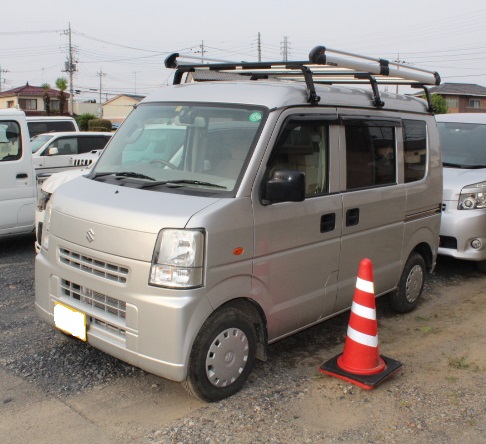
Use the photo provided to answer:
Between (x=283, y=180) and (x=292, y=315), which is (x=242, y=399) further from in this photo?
(x=283, y=180)

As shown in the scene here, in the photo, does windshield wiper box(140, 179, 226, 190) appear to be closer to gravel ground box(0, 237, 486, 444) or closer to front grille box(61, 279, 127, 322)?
front grille box(61, 279, 127, 322)

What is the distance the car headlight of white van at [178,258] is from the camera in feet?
10.9

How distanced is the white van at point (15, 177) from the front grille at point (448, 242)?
5335 mm

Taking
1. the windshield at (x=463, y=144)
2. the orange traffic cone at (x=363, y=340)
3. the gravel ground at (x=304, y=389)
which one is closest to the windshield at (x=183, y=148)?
the orange traffic cone at (x=363, y=340)

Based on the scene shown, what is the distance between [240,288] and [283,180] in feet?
2.42

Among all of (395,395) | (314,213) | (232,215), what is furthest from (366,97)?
(395,395)

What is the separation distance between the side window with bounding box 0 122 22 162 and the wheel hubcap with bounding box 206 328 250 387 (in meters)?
5.08

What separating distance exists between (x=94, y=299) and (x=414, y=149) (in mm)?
3291

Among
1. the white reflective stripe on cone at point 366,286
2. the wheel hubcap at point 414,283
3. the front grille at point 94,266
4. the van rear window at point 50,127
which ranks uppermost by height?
the van rear window at point 50,127

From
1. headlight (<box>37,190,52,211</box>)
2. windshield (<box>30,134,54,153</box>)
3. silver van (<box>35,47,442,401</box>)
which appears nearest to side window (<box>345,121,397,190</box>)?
silver van (<box>35,47,442,401</box>)

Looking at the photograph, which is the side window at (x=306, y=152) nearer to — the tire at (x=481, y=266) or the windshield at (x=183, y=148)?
the windshield at (x=183, y=148)

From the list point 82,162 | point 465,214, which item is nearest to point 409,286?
point 465,214

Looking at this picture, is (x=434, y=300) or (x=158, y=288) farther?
(x=434, y=300)

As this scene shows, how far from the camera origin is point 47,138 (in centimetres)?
1186
